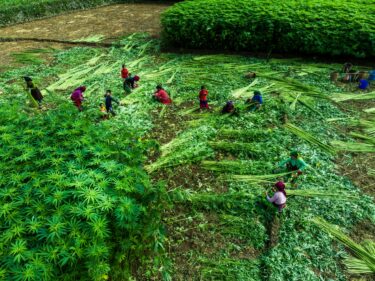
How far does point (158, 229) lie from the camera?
4.29m

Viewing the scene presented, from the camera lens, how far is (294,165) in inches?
218

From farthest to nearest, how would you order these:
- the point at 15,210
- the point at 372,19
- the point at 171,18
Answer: the point at 171,18 < the point at 372,19 < the point at 15,210

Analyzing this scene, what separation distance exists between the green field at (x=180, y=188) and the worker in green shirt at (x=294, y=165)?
0.24m

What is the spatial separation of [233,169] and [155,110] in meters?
3.46

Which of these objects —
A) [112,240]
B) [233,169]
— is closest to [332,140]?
[233,169]

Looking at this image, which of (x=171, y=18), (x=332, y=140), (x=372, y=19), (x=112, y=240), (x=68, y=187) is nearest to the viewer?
(x=68, y=187)

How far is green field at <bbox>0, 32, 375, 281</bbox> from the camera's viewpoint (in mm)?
3127

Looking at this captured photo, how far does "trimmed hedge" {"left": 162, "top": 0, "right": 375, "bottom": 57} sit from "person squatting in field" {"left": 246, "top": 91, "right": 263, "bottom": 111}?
3931 mm

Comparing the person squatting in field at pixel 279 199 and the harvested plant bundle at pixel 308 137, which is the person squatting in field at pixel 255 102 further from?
the person squatting in field at pixel 279 199

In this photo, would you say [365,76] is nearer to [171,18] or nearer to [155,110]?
[155,110]

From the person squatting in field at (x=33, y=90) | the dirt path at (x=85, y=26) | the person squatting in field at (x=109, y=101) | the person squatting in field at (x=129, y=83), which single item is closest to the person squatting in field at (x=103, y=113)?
the person squatting in field at (x=109, y=101)

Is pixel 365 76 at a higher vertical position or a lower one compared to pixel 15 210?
lower

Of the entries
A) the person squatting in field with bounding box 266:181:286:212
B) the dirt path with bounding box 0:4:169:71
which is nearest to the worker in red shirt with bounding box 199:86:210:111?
the person squatting in field with bounding box 266:181:286:212

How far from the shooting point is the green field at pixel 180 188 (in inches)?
123
